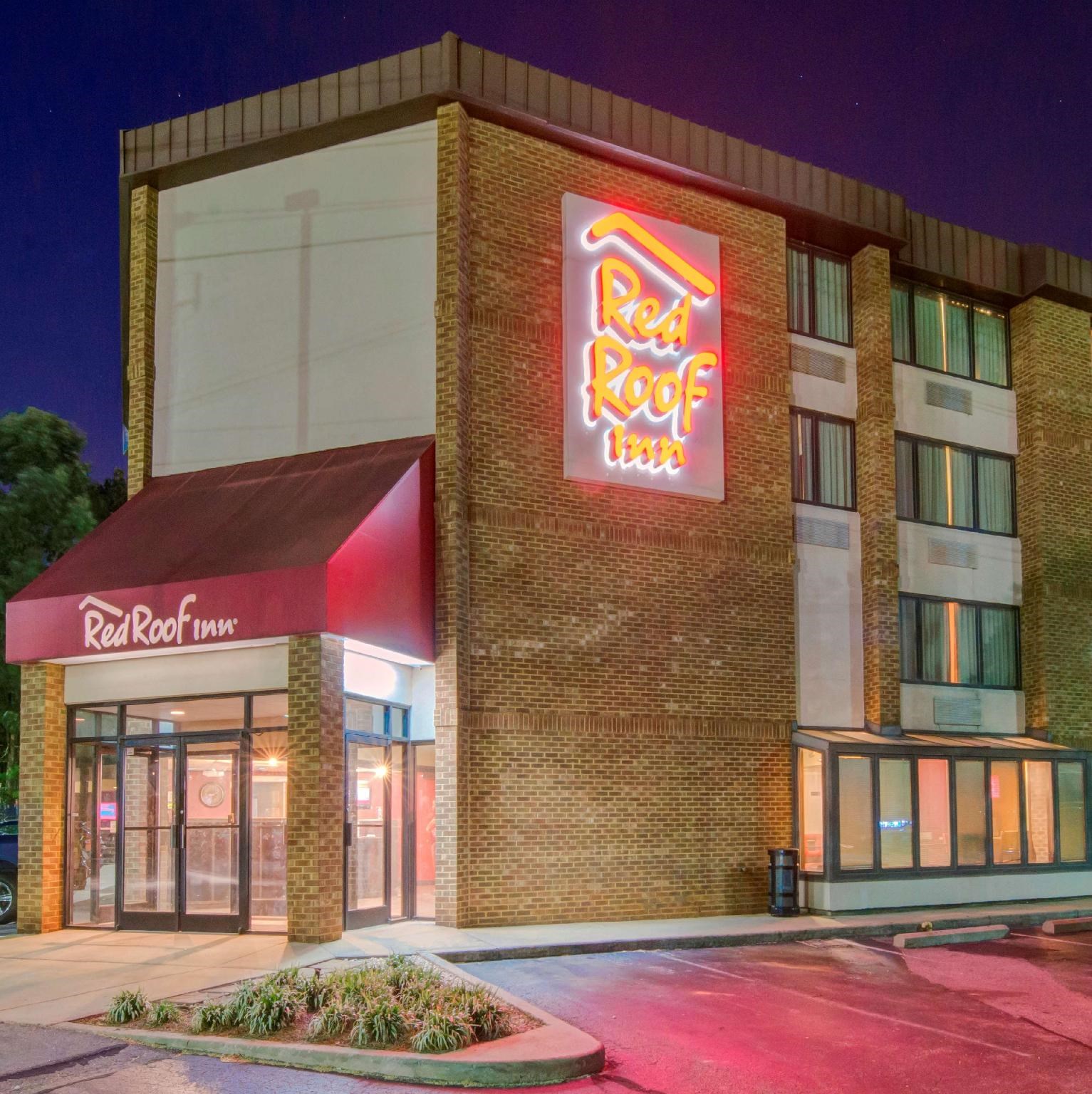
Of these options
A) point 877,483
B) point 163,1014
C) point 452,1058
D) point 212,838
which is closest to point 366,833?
point 212,838

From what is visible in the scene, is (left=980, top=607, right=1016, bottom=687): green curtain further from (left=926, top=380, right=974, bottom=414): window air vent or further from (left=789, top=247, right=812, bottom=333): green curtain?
(left=789, top=247, right=812, bottom=333): green curtain

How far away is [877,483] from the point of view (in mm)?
20984

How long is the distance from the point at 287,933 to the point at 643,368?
9.13 m

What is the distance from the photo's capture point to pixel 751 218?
20.1 m

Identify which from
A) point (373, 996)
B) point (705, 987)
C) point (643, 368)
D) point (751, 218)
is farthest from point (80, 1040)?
point (751, 218)

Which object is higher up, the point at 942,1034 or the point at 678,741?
the point at 678,741

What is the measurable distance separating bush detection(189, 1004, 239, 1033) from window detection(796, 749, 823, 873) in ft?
35.5

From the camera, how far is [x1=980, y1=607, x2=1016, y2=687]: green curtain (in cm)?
2278

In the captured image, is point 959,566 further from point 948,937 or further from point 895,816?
point 948,937

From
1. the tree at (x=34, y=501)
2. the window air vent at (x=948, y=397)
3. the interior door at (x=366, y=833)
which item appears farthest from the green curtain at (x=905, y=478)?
the tree at (x=34, y=501)

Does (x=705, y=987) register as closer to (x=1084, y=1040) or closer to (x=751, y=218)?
(x=1084, y=1040)


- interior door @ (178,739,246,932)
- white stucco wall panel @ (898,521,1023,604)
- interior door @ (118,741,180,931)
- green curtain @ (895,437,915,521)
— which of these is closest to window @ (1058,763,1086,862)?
white stucco wall panel @ (898,521,1023,604)

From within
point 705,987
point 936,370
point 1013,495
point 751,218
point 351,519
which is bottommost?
point 705,987

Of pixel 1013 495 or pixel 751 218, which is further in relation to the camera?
pixel 1013 495
